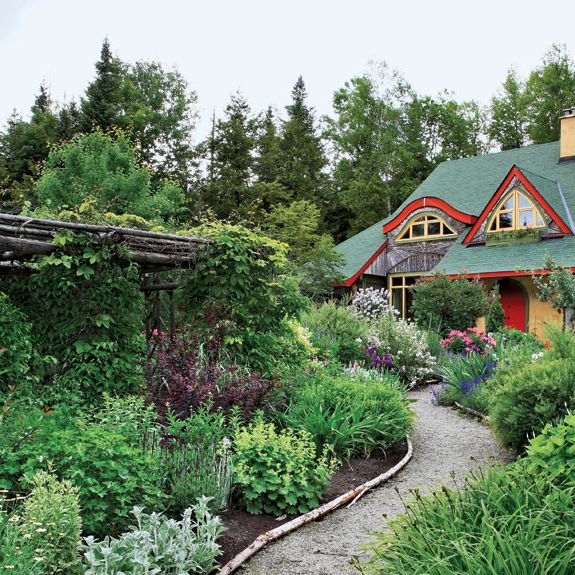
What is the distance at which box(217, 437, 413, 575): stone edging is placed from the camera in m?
3.57

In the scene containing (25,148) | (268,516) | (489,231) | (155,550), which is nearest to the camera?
(155,550)

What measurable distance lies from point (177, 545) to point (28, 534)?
2.93ft

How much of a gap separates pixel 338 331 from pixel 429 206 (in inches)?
437

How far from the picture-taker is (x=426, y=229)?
21.1 meters

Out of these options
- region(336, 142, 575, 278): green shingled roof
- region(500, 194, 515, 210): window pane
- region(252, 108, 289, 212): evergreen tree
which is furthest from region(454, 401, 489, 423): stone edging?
region(252, 108, 289, 212): evergreen tree

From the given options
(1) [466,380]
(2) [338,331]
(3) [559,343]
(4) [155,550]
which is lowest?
(4) [155,550]

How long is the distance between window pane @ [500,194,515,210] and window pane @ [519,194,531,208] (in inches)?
8.8

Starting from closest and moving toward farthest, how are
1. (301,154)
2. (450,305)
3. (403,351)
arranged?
(403,351) → (450,305) → (301,154)

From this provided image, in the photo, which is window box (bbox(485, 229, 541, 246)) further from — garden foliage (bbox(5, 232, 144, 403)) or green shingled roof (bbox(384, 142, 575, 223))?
garden foliage (bbox(5, 232, 144, 403))

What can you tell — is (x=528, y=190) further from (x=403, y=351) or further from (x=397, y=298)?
(x=403, y=351)

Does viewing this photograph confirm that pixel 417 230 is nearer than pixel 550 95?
Yes

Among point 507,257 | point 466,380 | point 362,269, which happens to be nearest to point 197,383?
point 466,380

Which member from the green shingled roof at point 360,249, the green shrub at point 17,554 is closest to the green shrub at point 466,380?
the green shrub at point 17,554

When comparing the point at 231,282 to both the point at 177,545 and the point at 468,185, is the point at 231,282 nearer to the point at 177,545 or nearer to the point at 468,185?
the point at 177,545
